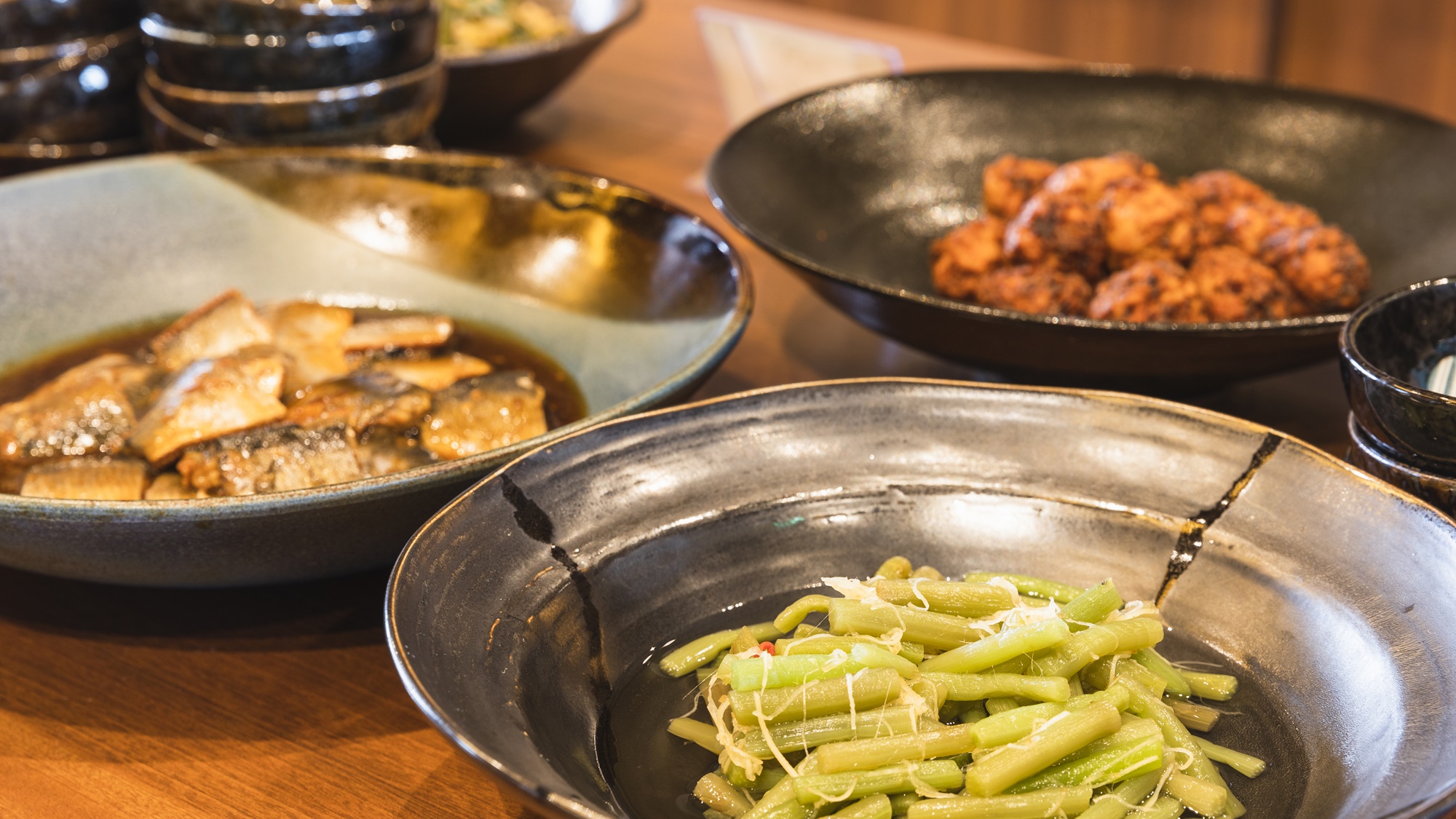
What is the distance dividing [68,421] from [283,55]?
32.2 inches

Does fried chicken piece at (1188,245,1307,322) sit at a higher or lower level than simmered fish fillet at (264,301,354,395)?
higher

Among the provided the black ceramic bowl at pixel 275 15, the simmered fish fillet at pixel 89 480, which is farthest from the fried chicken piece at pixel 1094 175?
the simmered fish fillet at pixel 89 480

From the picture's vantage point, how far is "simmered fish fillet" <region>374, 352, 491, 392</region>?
1747mm

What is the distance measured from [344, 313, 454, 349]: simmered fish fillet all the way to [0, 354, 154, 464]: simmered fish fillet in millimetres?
332

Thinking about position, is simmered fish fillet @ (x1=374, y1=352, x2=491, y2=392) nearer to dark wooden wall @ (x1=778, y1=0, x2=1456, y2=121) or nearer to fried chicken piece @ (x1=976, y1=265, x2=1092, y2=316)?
fried chicken piece @ (x1=976, y1=265, x2=1092, y2=316)

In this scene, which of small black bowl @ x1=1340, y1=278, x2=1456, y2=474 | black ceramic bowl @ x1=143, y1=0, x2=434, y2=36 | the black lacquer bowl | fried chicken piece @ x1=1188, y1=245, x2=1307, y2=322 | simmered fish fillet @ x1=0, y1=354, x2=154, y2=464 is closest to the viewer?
the black lacquer bowl

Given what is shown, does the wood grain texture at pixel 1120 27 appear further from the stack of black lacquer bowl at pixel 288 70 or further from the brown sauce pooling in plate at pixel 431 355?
the brown sauce pooling in plate at pixel 431 355

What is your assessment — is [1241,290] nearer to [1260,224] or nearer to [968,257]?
[1260,224]

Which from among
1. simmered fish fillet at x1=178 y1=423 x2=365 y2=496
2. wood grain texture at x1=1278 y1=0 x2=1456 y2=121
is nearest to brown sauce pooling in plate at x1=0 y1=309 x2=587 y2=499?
simmered fish fillet at x1=178 y1=423 x2=365 y2=496

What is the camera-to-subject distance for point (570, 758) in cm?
101

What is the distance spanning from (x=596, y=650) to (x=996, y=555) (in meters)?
0.45

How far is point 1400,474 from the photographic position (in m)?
1.21

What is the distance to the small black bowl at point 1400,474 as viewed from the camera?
1182 mm

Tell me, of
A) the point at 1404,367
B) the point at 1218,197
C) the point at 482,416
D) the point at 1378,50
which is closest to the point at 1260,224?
the point at 1218,197
